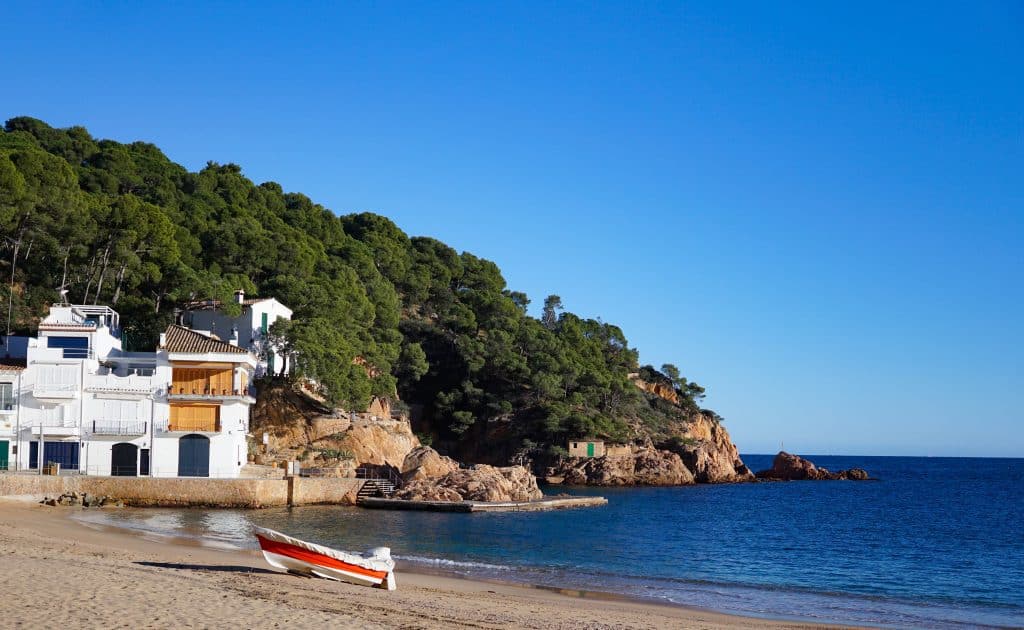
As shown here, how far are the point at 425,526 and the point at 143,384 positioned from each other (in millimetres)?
15432

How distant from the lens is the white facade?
145ft

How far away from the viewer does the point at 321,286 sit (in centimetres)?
6359

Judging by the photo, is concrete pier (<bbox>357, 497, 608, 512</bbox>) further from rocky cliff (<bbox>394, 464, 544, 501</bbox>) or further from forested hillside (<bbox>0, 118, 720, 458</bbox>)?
forested hillside (<bbox>0, 118, 720, 458</bbox>)

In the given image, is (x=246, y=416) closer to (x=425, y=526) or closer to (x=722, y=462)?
(x=425, y=526)

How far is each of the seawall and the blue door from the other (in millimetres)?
2409

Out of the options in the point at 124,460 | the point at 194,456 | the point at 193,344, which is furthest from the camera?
the point at 193,344

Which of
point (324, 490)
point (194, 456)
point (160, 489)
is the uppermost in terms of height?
point (194, 456)

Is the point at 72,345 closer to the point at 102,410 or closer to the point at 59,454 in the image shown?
the point at 102,410

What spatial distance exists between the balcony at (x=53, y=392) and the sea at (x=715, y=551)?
23.4 feet

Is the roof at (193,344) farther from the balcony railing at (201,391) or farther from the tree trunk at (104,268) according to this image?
the tree trunk at (104,268)

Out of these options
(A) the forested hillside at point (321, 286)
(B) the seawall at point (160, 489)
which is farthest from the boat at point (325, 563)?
(A) the forested hillside at point (321, 286)

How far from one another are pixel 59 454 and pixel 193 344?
7828 mm

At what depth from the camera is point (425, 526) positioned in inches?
1661

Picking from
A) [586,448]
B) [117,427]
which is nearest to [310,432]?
[117,427]
